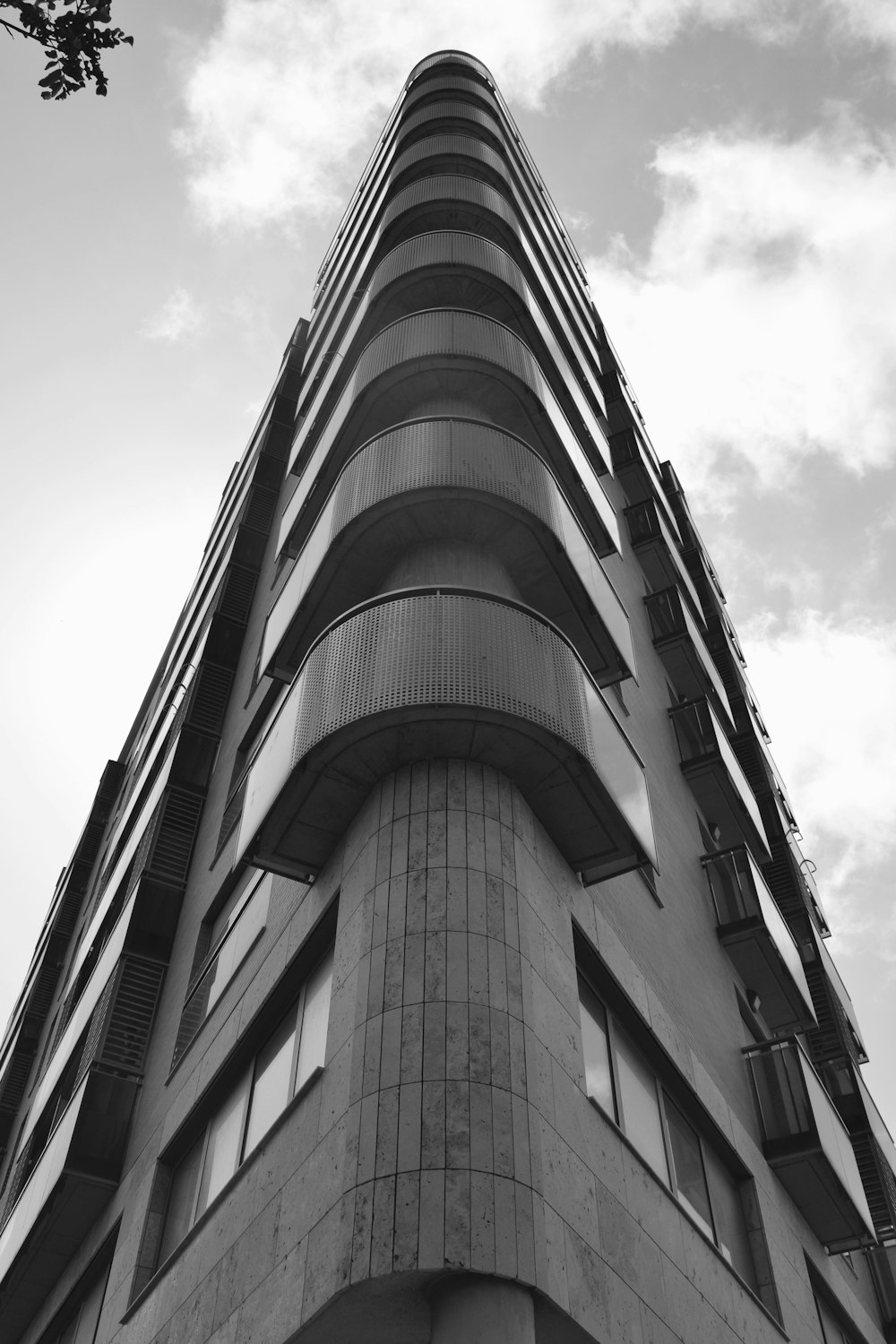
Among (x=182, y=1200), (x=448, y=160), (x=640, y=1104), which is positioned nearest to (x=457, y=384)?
(x=640, y=1104)

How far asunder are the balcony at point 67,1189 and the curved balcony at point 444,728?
4740mm

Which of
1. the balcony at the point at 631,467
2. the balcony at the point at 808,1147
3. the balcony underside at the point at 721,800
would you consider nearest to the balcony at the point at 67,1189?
the balcony at the point at 808,1147

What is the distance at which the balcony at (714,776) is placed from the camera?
66.4 ft

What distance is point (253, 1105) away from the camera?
34.3 ft

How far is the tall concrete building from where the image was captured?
25.0 ft

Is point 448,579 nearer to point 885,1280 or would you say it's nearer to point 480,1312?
point 480,1312

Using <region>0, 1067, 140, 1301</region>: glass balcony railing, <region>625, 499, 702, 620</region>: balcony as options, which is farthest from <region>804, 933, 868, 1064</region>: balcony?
<region>0, 1067, 140, 1301</region>: glass balcony railing

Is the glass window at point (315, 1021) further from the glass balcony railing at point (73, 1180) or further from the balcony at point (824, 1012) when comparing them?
the balcony at point (824, 1012)

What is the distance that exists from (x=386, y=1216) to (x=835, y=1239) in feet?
35.8

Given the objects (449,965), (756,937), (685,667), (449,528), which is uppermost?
(685,667)

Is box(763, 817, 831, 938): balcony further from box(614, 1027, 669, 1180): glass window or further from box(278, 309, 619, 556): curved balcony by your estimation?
box(614, 1027, 669, 1180): glass window

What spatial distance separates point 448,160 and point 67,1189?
23.4 meters

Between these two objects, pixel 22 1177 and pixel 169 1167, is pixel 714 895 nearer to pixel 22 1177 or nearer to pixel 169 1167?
pixel 169 1167

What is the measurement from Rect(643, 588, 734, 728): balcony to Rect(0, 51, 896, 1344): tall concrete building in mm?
104
